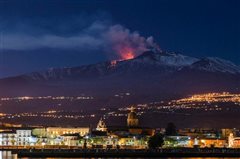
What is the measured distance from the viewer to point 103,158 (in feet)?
183

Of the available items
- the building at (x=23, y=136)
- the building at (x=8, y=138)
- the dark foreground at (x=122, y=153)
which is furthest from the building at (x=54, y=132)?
the dark foreground at (x=122, y=153)

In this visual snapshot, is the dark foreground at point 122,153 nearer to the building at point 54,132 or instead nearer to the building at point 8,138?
the building at point 8,138

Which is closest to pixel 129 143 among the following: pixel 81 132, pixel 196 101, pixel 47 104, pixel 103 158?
pixel 81 132

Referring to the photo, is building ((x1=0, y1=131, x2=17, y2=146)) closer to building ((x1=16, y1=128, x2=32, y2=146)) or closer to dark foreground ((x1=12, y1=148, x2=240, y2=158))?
building ((x1=16, y1=128, x2=32, y2=146))

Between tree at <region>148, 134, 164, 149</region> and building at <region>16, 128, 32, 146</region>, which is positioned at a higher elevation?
building at <region>16, 128, 32, 146</region>

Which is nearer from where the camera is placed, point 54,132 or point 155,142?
point 155,142

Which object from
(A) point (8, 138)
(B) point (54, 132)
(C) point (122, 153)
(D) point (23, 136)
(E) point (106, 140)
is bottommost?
(C) point (122, 153)

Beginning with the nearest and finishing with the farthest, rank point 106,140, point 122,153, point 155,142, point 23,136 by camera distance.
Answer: point 122,153 < point 155,142 < point 106,140 < point 23,136

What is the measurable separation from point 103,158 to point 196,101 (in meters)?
71.2

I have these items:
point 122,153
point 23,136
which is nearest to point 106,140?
point 23,136

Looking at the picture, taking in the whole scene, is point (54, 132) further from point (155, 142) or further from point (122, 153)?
point (122, 153)

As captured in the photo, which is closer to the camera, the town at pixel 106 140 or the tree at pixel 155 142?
the tree at pixel 155 142

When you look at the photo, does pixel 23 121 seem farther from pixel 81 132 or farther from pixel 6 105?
pixel 81 132

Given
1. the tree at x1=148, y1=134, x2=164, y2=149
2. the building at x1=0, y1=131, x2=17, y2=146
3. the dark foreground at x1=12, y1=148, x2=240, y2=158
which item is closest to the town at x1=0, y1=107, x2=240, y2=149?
the building at x1=0, y1=131, x2=17, y2=146
